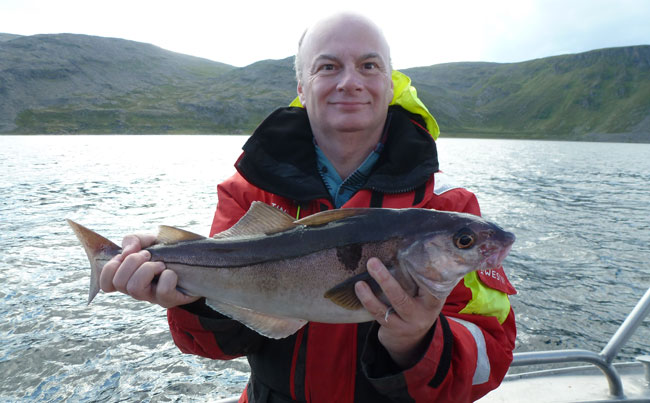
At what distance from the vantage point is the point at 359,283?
9.93 ft

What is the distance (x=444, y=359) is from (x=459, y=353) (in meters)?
0.18

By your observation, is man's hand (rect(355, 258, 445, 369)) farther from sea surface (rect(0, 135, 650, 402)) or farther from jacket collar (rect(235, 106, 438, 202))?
sea surface (rect(0, 135, 650, 402))

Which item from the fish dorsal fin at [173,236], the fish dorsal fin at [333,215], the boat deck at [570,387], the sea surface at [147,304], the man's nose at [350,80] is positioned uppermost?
the man's nose at [350,80]

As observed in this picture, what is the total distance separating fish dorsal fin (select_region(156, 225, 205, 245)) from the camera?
3686 millimetres

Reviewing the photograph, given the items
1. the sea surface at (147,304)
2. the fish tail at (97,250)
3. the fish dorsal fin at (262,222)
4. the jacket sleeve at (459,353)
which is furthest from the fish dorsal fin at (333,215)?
the sea surface at (147,304)

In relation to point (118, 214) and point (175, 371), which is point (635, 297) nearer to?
point (175, 371)

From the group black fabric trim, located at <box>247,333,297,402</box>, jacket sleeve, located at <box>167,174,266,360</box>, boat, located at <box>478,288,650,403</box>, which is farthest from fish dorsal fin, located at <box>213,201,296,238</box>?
boat, located at <box>478,288,650,403</box>

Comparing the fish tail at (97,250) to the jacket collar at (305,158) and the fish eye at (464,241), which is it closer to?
the jacket collar at (305,158)

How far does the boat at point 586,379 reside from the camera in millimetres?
4676

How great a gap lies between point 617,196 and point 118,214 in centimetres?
3616

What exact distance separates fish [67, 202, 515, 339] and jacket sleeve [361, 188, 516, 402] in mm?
430

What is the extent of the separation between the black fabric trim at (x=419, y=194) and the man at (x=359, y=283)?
10 millimetres

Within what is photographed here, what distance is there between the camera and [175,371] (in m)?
9.54

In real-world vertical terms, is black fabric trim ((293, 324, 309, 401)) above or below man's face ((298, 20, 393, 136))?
below
